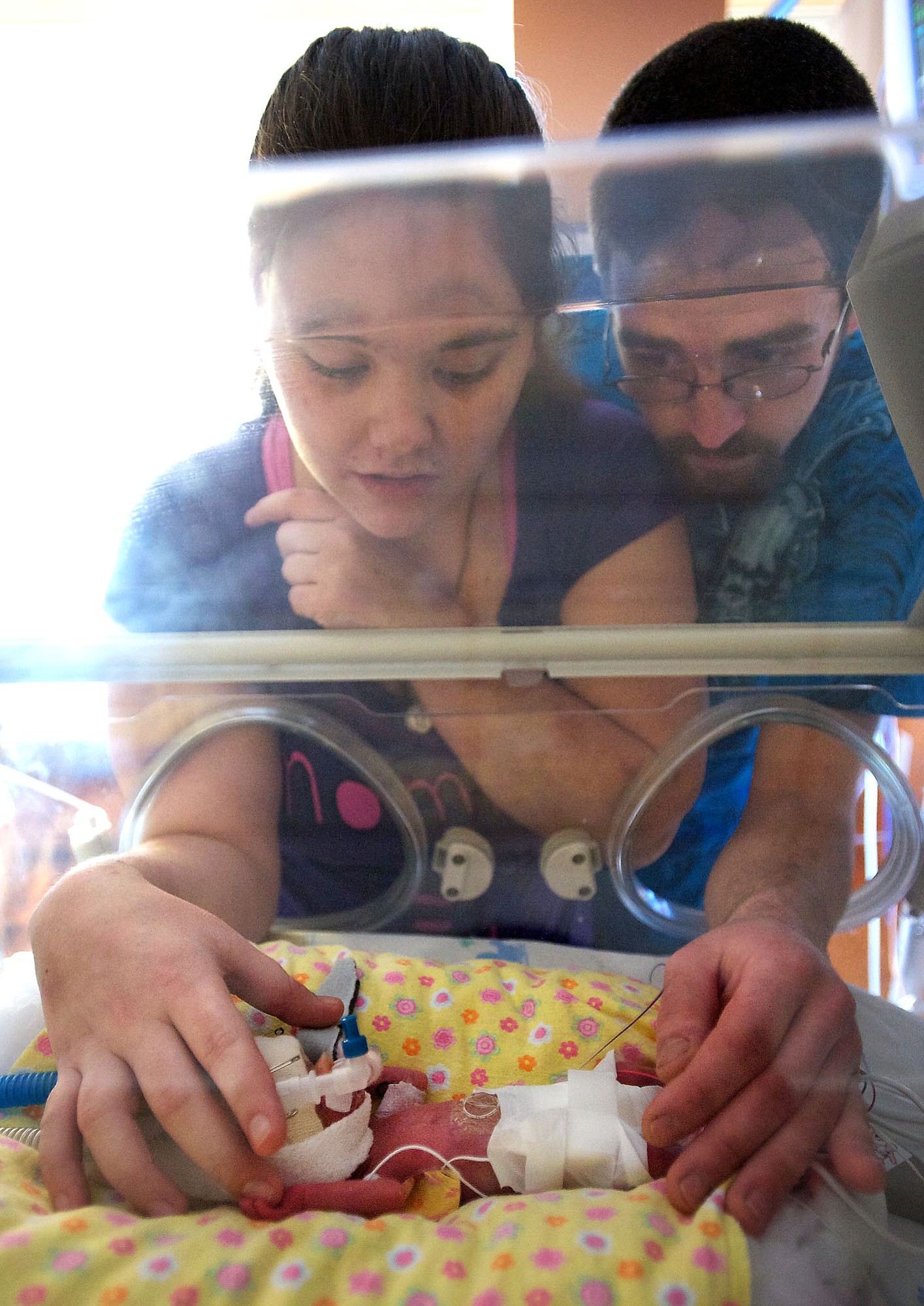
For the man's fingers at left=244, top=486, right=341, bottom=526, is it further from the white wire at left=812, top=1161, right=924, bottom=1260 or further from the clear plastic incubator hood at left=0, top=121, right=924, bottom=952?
the white wire at left=812, top=1161, right=924, bottom=1260

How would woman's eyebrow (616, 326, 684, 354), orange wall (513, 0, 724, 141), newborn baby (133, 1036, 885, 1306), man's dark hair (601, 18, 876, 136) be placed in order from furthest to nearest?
orange wall (513, 0, 724, 141) → man's dark hair (601, 18, 876, 136) → woman's eyebrow (616, 326, 684, 354) → newborn baby (133, 1036, 885, 1306)

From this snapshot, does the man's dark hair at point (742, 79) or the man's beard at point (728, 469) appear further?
the man's dark hair at point (742, 79)

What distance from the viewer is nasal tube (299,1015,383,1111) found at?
685 millimetres

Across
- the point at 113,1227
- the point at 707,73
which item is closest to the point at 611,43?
the point at 707,73

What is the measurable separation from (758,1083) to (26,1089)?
1.74 feet

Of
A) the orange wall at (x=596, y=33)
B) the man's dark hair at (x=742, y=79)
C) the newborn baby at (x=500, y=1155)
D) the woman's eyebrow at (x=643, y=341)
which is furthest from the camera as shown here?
the orange wall at (x=596, y=33)

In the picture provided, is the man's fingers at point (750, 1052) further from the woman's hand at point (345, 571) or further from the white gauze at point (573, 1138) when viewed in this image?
the woman's hand at point (345, 571)

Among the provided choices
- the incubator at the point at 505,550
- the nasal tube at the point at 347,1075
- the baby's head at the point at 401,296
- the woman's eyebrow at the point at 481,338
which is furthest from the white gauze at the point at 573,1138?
the woman's eyebrow at the point at 481,338

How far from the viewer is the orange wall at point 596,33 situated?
1612 mm

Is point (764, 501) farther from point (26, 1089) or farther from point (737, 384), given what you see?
point (26, 1089)

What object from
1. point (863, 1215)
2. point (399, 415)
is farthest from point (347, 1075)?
point (399, 415)

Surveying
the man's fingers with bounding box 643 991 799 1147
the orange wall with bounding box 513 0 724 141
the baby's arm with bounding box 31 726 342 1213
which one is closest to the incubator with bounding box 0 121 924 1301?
the baby's arm with bounding box 31 726 342 1213

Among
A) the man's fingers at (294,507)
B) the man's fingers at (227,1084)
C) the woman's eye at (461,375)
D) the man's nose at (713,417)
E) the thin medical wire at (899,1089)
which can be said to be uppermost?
the woman's eye at (461,375)

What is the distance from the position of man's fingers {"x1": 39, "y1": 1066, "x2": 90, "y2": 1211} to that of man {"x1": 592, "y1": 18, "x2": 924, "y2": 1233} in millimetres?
368
